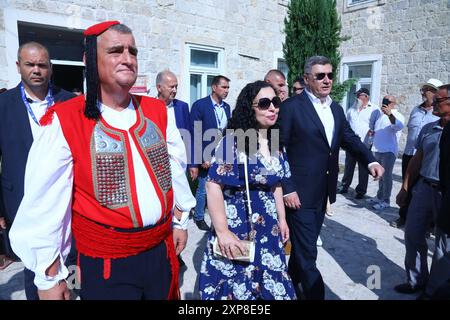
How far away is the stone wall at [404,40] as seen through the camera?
31.9 feet

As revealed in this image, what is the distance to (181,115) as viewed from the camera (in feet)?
16.3

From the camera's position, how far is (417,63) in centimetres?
1027

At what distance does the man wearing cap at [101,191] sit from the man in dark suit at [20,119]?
1161mm

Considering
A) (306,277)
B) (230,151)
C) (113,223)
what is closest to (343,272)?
(306,277)

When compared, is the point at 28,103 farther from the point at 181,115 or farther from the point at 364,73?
the point at 364,73

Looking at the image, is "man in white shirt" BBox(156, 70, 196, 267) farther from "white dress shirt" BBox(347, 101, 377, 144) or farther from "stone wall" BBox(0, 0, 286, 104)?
"white dress shirt" BBox(347, 101, 377, 144)

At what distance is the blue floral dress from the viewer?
7.95 feet

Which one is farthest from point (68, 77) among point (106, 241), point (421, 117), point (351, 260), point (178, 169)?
point (421, 117)

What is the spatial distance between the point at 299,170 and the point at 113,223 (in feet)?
6.27

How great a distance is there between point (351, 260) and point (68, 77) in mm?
6047

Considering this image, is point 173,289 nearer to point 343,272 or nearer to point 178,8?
point 343,272

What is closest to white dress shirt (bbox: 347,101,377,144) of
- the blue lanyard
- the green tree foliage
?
the green tree foliage

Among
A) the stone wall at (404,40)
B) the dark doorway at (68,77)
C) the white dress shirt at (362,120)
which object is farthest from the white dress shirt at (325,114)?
the stone wall at (404,40)

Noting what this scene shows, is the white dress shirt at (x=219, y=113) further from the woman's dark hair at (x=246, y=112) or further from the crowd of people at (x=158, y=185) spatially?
the woman's dark hair at (x=246, y=112)
